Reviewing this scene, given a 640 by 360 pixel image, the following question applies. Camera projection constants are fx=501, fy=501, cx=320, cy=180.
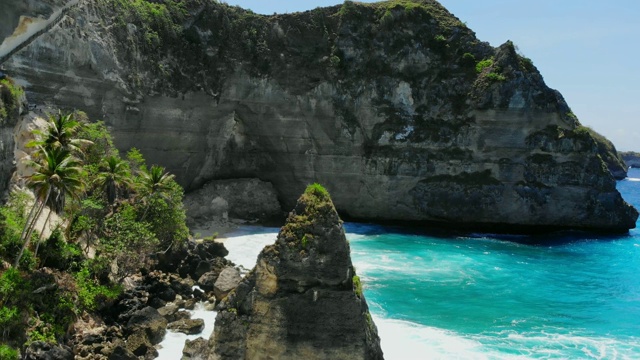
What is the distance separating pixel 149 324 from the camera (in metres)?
20.7

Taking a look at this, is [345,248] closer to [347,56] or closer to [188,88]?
[188,88]

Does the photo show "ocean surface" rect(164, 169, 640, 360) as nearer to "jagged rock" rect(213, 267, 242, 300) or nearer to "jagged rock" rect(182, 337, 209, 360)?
"jagged rock" rect(213, 267, 242, 300)

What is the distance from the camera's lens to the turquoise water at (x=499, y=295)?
71.4 ft

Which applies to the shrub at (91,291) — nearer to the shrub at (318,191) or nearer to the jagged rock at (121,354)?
the jagged rock at (121,354)

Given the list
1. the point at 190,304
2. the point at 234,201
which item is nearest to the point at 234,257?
the point at 190,304

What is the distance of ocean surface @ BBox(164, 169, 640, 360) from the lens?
21797 millimetres

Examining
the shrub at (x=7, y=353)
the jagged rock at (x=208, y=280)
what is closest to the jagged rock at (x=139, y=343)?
the shrub at (x=7, y=353)

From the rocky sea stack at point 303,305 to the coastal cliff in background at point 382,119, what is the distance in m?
34.0

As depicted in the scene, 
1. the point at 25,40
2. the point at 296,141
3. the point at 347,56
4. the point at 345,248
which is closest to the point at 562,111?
the point at 347,56

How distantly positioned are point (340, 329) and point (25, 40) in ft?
93.1

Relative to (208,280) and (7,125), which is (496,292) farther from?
(7,125)

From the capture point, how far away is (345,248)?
45.0 ft

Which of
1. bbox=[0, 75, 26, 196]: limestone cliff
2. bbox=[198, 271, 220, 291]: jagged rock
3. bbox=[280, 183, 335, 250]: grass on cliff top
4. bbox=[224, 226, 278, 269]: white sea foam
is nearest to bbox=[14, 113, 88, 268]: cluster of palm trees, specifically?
bbox=[0, 75, 26, 196]: limestone cliff

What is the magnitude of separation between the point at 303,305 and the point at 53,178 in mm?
11280
